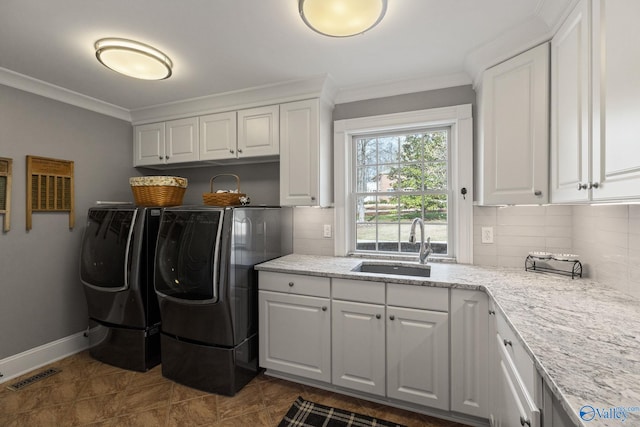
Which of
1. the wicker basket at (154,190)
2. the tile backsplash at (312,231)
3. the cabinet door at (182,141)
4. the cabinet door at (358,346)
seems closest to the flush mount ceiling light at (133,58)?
the cabinet door at (182,141)

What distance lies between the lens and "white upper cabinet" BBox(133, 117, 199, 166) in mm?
2787

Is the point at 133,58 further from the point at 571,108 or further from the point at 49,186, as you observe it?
A: the point at 571,108

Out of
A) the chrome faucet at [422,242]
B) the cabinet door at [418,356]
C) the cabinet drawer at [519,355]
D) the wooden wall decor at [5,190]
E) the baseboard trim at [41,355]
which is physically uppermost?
the wooden wall decor at [5,190]

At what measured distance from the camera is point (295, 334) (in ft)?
6.87

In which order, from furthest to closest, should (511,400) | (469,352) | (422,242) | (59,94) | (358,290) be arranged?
(59,94), (422,242), (358,290), (469,352), (511,400)

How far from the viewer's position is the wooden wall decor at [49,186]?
232cm

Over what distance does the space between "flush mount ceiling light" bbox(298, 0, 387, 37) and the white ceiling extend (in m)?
0.16

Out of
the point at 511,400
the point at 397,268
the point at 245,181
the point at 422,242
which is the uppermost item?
the point at 245,181

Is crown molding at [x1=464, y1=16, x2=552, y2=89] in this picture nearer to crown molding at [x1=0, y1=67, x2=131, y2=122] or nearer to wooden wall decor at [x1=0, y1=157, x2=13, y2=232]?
crown molding at [x1=0, y1=67, x2=131, y2=122]

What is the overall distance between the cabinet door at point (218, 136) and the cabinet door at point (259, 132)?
0.08 metres

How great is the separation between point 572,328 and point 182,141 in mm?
3117

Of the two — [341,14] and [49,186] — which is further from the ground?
[341,14]

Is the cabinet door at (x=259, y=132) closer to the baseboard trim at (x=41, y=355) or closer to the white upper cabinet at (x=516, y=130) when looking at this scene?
the white upper cabinet at (x=516, y=130)

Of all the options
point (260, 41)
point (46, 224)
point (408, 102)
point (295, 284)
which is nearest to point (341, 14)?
point (260, 41)
